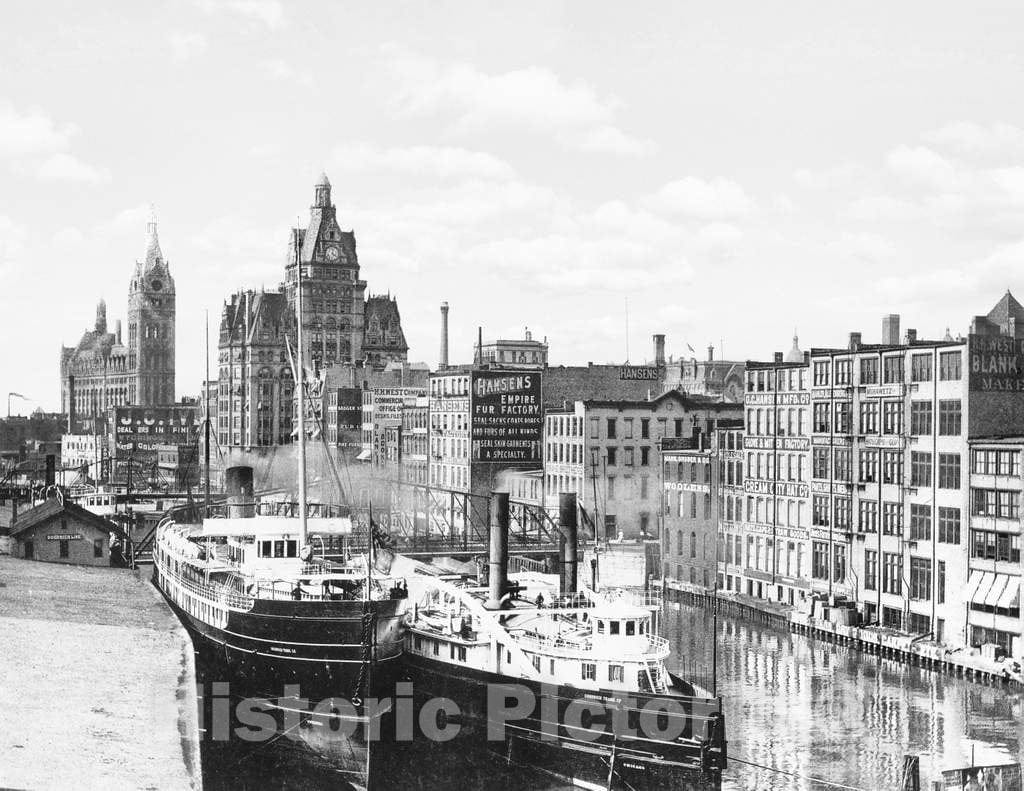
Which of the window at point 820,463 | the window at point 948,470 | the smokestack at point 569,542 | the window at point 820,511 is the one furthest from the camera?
the window at point 820,463

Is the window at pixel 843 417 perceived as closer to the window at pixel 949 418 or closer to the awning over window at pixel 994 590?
the window at pixel 949 418

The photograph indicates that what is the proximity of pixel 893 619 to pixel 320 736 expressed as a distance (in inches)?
1418

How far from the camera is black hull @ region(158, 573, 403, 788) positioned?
6106 cm

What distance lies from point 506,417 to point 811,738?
77.2 metres

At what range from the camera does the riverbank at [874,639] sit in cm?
6950

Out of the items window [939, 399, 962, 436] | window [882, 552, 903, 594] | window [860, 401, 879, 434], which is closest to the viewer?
window [939, 399, 962, 436]

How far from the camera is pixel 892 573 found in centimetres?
8225

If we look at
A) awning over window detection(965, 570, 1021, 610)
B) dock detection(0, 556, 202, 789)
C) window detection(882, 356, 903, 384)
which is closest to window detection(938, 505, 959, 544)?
awning over window detection(965, 570, 1021, 610)

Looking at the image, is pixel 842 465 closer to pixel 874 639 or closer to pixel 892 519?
pixel 892 519

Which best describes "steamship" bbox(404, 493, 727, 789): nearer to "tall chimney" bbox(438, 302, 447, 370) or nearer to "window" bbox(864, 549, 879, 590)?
"window" bbox(864, 549, 879, 590)

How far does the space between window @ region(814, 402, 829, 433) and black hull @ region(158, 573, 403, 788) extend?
36642mm

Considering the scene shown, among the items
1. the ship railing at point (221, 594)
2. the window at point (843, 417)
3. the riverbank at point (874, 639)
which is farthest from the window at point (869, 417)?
the ship railing at point (221, 594)

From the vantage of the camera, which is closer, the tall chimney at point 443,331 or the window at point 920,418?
the window at point 920,418

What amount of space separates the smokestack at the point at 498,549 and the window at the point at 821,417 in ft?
96.6
